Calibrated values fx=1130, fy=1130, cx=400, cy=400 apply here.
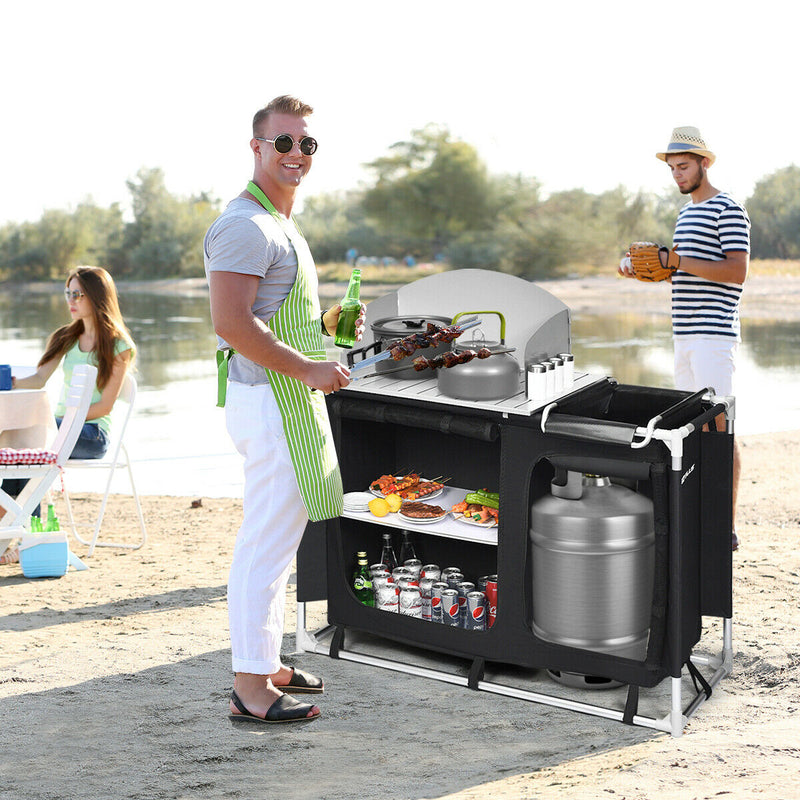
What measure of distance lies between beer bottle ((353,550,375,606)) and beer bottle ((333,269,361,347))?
31.7 inches

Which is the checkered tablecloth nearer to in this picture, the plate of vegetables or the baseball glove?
the plate of vegetables

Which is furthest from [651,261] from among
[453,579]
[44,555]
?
[44,555]

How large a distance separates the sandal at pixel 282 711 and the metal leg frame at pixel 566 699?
455 millimetres

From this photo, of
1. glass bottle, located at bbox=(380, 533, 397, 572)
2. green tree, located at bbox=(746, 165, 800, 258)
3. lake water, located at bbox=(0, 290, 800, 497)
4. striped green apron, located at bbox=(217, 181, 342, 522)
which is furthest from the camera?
green tree, located at bbox=(746, 165, 800, 258)

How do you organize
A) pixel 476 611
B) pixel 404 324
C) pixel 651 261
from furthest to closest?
1. pixel 651 261
2. pixel 404 324
3. pixel 476 611

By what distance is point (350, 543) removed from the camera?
12.5ft

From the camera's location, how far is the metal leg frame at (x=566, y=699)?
315 cm

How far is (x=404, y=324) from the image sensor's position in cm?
378

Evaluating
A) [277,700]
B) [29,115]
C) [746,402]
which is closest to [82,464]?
[277,700]

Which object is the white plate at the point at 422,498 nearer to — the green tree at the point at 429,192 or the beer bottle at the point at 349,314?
the beer bottle at the point at 349,314

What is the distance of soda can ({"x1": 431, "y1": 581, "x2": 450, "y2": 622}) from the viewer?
11.9 feet

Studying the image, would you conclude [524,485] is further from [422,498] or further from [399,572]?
[399,572]

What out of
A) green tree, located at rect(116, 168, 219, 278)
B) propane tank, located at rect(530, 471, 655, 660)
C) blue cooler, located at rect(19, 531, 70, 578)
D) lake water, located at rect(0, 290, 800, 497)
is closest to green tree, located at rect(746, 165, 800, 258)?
lake water, located at rect(0, 290, 800, 497)

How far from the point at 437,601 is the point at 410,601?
89mm
